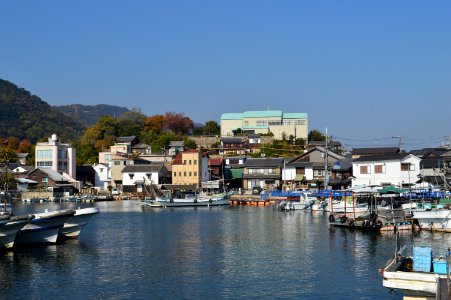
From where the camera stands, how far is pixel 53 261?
25.5m

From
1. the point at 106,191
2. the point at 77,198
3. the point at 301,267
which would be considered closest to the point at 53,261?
the point at 301,267

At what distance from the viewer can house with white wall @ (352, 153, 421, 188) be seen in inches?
2359

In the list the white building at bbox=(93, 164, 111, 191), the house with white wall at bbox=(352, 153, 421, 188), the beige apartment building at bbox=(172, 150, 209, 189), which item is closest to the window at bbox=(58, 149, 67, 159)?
the white building at bbox=(93, 164, 111, 191)

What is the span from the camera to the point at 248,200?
65812 mm

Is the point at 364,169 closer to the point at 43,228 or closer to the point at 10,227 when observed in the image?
the point at 43,228

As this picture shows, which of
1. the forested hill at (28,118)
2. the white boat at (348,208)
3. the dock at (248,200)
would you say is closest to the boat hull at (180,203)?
the dock at (248,200)

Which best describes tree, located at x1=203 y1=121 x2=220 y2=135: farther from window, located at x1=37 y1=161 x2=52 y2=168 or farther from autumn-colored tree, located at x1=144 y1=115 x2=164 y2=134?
window, located at x1=37 y1=161 x2=52 y2=168

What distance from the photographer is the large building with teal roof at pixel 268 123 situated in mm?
99688

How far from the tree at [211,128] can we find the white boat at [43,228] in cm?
7571

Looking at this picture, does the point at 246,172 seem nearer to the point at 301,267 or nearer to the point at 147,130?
the point at 147,130

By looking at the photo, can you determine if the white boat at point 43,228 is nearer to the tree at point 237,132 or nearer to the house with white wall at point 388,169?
the house with white wall at point 388,169

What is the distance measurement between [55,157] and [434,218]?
199 feet

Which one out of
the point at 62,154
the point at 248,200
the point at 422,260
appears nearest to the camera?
the point at 422,260

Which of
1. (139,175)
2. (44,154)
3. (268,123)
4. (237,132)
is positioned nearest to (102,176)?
(44,154)
